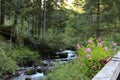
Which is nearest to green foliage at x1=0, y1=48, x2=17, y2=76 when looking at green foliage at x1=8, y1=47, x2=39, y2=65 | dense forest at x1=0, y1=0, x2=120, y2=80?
dense forest at x1=0, y1=0, x2=120, y2=80

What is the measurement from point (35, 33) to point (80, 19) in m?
7.99

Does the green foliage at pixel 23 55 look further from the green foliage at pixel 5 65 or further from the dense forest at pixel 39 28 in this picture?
the green foliage at pixel 5 65

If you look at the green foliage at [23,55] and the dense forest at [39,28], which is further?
the dense forest at [39,28]

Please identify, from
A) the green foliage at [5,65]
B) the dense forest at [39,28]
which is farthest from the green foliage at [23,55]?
the green foliage at [5,65]

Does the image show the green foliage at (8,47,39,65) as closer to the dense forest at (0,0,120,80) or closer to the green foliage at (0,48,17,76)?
the dense forest at (0,0,120,80)

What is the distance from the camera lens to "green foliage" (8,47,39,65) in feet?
61.2

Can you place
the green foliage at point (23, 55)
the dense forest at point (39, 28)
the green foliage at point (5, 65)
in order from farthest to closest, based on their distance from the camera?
the dense forest at point (39, 28)
the green foliage at point (23, 55)
the green foliage at point (5, 65)

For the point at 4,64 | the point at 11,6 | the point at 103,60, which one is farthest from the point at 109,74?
the point at 11,6

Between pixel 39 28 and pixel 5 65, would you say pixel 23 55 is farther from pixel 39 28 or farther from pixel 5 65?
pixel 39 28

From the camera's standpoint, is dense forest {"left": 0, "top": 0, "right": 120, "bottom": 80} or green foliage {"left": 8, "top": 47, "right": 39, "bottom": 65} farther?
dense forest {"left": 0, "top": 0, "right": 120, "bottom": 80}

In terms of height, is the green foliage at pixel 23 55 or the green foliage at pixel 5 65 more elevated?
the green foliage at pixel 5 65

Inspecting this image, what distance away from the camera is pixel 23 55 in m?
20.0

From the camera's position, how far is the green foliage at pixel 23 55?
18666 mm

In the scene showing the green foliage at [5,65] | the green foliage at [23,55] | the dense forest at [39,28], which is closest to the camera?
the green foliage at [5,65]
